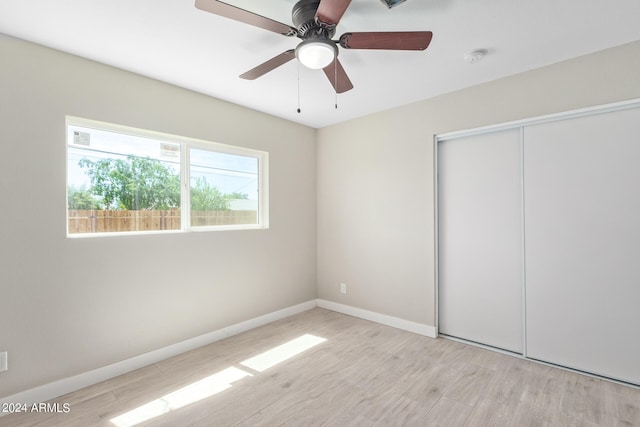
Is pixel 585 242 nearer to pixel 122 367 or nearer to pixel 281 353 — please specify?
pixel 281 353

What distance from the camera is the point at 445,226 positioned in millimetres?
3219

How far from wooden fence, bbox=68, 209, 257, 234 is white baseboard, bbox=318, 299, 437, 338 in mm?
1785

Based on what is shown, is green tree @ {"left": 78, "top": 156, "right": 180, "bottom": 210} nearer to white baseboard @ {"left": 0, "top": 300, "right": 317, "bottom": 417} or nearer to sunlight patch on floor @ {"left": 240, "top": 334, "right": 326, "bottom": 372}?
white baseboard @ {"left": 0, "top": 300, "right": 317, "bottom": 417}

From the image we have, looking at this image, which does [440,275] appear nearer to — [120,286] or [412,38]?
[412,38]

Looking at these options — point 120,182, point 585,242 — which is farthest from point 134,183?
point 585,242

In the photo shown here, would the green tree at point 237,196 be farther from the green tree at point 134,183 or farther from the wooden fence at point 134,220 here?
the green tree at point 134,183

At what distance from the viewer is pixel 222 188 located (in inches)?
134

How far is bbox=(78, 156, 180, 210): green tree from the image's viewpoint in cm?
256

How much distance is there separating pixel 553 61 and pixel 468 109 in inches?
27.8

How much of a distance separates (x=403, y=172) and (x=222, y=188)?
2031 mm

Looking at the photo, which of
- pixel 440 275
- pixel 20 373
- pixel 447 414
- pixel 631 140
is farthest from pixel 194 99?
pixel 631 140

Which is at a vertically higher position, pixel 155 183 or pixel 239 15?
pixel 239 15

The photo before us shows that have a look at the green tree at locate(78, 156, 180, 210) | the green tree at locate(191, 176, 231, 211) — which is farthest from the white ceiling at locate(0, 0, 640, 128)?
the green tree at locate(191, 176, 231, 211)

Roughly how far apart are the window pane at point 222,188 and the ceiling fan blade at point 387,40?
206cm
